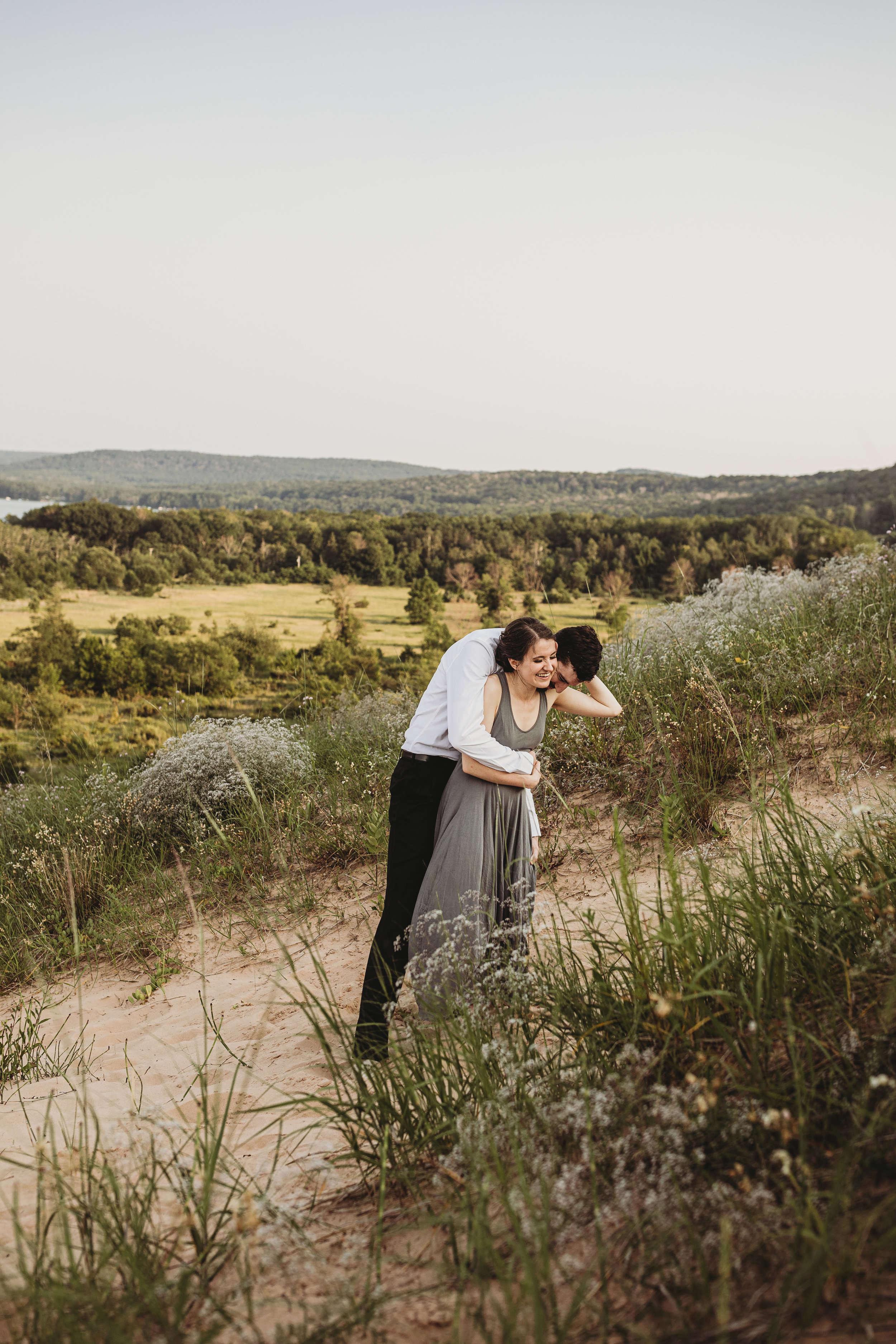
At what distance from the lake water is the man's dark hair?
123651 millimetres

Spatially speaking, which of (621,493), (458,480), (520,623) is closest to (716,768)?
(520,623)

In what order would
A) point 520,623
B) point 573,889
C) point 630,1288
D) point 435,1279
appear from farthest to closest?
point 573,889, point 520,623, point 435,1279, point 630,1288

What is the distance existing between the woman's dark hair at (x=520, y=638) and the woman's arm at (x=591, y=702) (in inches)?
19.4

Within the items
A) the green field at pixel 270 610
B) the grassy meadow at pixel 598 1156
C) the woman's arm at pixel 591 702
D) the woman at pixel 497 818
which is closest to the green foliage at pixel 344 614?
the green field at pixel 270 610

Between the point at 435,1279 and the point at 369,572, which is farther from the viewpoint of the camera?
the point at 369,572

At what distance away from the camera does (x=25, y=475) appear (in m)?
185

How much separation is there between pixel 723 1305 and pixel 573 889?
3314mm

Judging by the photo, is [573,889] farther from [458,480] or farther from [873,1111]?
[458,480]

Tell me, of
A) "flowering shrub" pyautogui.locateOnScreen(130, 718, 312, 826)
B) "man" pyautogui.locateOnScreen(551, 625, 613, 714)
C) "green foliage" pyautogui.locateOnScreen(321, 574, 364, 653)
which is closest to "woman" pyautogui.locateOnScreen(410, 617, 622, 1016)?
"man" pyautogui.locateOnScreen(551, 625, 613, 714)

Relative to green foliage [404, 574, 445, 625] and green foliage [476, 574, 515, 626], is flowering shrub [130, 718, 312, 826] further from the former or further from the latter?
green foliage [404, 574, 445, 625]

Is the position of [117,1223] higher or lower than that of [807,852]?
lower

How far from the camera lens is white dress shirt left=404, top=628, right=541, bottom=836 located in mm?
3139

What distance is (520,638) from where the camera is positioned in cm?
321

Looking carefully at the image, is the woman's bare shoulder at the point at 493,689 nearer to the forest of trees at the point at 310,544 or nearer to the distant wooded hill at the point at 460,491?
the forest of trees at the point at 310,544
